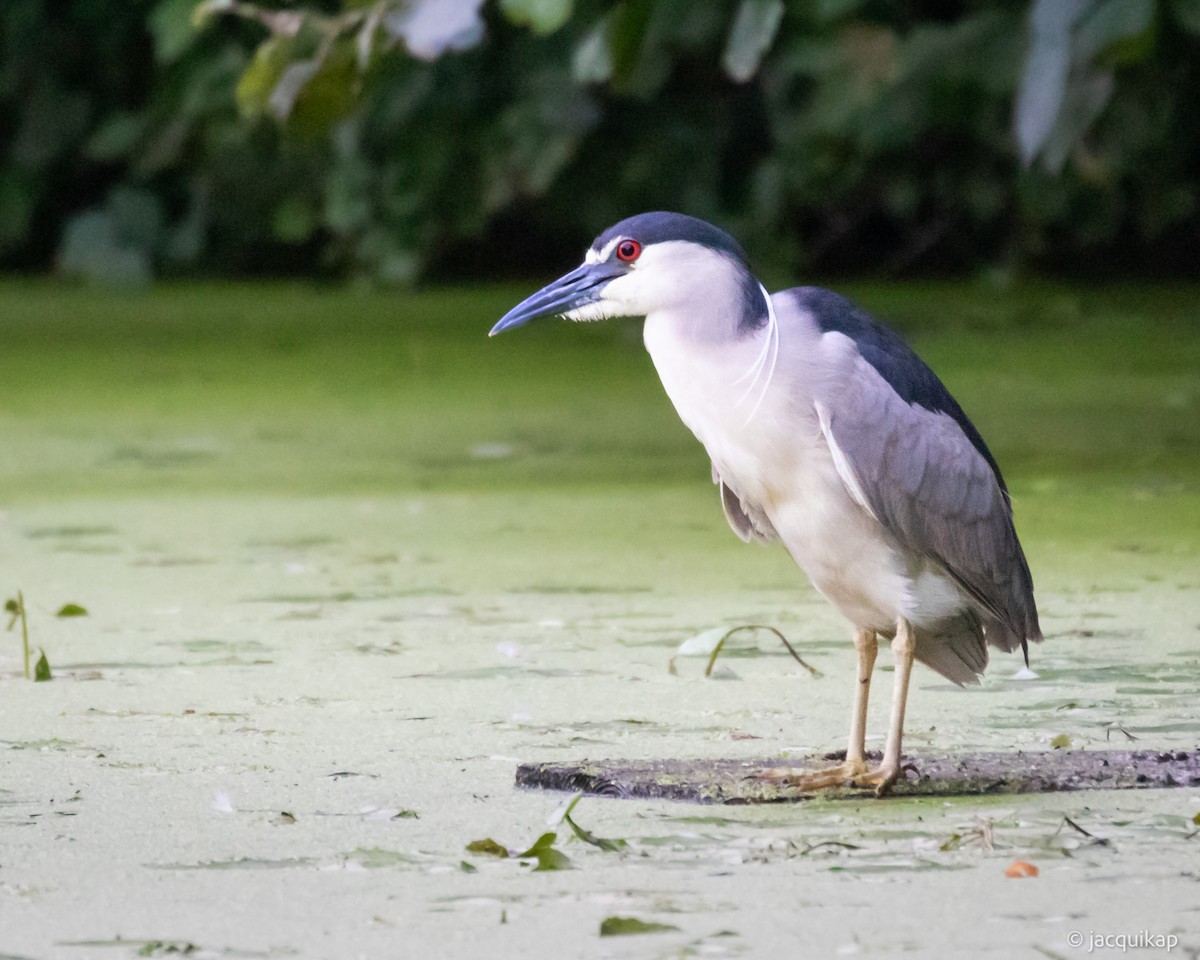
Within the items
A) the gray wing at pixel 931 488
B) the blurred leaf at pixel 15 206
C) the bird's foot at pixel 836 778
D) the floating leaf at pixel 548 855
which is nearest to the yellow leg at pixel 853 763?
the bird's foot at pixel 836 778

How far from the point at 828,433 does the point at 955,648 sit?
1.13 ft

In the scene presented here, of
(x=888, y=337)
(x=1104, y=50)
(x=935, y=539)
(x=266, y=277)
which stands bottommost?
(x=266, y=277)

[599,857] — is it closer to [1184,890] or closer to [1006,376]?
[1184,890]

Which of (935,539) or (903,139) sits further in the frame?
(903,139)

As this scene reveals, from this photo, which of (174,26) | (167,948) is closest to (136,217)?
(174,26)

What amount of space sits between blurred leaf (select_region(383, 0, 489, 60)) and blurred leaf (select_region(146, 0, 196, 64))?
16.6 feet

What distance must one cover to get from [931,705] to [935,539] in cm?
47

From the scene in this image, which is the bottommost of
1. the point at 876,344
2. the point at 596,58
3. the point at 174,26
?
the point at 876,344

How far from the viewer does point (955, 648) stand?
8.31 ft

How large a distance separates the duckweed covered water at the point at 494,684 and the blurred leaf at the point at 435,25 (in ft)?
2.77

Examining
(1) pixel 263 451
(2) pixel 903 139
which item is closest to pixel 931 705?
(1) pixel 263 451

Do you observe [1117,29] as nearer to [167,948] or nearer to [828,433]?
A: [828,433]

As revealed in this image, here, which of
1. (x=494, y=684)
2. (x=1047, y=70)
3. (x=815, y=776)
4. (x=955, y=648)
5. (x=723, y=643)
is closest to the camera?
(x=815, y=776)

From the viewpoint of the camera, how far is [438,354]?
7.05 meters
